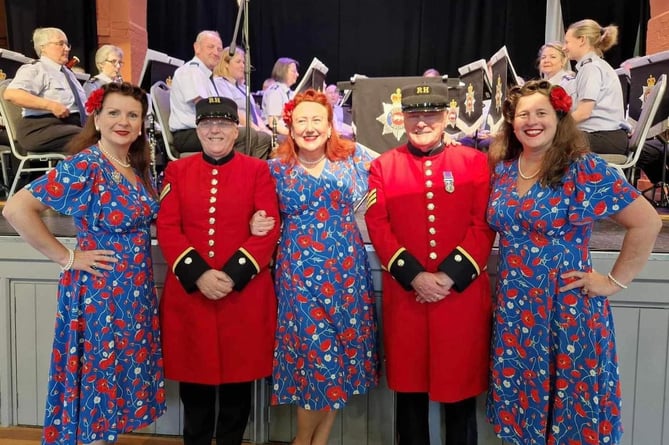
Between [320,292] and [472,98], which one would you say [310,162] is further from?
[472,98]

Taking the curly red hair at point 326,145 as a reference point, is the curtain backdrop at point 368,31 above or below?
above

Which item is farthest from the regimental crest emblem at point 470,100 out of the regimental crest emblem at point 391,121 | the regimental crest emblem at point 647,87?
the regimental crest emblem at point 647,87

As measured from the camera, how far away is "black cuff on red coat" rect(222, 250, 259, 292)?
183cm

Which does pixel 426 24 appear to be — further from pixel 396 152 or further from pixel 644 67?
pixel 396 152

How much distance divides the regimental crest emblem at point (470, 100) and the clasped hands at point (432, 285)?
111 inches

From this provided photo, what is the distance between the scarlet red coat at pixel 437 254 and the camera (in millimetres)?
1819

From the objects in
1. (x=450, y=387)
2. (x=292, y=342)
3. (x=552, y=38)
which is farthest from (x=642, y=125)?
(x=552, y=38)

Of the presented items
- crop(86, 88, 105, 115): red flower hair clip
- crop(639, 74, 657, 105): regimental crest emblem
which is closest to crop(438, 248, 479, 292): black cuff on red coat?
crop(86, 88, 105, 115): red flower hair clip

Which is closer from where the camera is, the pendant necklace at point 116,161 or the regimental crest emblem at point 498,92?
the pendant necklace at point 116,161

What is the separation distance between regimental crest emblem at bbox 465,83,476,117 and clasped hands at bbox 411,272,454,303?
2.81 m

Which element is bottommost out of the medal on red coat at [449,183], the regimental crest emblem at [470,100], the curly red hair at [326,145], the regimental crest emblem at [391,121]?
the medal on red coat at [449,183]

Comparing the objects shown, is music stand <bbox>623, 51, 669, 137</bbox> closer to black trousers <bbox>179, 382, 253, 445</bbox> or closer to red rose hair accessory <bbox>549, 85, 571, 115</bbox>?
red rose hair accessory <bbox>549, 85, 571, 115</bbox>

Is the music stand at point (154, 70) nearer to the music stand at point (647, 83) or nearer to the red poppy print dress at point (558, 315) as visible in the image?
the red poppy print dress at point (558, 315)

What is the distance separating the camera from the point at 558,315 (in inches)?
66.7
